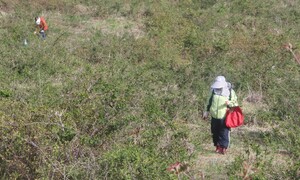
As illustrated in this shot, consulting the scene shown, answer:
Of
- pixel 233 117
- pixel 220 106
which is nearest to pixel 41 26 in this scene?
pixel 220 106

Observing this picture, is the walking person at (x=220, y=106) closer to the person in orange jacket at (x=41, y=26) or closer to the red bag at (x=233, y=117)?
the red bag at (x=233, y=117)

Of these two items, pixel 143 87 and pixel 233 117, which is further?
pixel 143 87

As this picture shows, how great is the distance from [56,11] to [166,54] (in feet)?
20.0

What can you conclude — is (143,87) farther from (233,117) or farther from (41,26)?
(41,26)

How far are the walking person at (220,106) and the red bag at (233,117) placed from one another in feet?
0.29

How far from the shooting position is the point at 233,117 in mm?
7461

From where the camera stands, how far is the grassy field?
527cm

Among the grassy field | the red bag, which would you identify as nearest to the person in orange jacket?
the grassy field

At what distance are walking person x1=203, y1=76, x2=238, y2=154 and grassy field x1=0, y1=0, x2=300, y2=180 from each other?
0.17 m

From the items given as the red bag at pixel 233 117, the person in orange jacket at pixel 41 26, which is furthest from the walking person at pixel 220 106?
the person in orange jacket at pixel 41 26

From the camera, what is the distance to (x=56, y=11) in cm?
1922

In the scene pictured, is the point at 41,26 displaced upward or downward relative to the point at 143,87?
downward

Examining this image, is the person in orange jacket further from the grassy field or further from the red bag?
the red bag

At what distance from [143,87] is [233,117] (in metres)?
2.11
